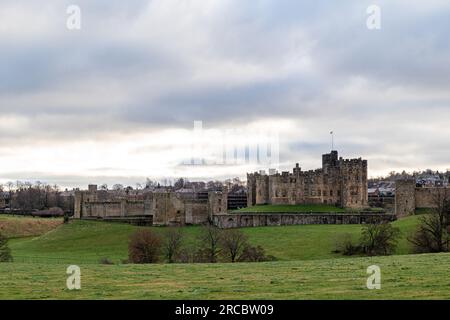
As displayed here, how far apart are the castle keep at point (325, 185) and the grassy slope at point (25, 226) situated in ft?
122

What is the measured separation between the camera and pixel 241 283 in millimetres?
23484

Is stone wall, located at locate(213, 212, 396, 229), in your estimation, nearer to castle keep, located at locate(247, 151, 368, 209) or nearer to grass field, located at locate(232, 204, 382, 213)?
grass field, located at locate(232, 204, 382, 213)

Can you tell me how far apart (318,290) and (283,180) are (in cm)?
8528

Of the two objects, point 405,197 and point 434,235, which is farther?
point 405,197

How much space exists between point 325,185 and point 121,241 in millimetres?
38489

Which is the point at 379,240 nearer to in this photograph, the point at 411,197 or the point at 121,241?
the point at 411,197

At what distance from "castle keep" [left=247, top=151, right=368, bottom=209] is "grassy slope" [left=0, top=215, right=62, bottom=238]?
3731cm

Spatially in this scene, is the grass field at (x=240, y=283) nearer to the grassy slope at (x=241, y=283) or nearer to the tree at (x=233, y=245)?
the grassy slope at (x=241, y=283)

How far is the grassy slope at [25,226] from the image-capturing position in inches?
3994

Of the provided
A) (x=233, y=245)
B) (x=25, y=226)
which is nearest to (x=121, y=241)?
(x=233, y=245)

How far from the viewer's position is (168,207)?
99.2 meters

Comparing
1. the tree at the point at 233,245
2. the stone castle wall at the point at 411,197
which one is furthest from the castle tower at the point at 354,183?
the tree at the point at 233,245
